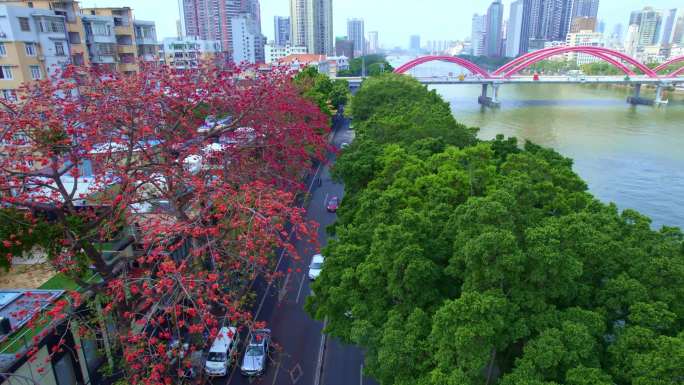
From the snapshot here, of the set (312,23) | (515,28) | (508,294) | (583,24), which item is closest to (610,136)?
(508,294)

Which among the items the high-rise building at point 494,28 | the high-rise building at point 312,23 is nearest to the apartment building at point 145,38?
the high-rise building at point 312,23

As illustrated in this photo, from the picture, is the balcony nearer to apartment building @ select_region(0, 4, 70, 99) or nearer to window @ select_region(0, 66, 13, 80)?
apartment building @ select_region(0, 4, 70, 99)

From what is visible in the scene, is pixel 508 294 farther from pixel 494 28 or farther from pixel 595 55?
pixel 494 28

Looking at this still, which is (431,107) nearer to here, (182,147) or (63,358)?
(182,147)

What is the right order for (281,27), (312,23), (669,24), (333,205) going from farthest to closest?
1. (669,24)
2. (281,27)
3. (312,23)
4. (333,205)

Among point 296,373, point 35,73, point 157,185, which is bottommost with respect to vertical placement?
point 296,373

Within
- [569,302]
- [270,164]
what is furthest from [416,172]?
[569,302]

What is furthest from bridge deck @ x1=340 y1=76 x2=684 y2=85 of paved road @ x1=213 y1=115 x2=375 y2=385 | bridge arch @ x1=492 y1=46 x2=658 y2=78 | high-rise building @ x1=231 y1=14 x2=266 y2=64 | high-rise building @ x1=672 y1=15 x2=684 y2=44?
high-rise building @ x1=672 y1=15 x2=684 y2=44

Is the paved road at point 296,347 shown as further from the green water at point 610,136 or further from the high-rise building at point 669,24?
the high-rise building at point 669,24
